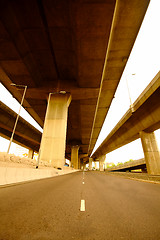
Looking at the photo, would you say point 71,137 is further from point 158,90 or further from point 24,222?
point 24,222

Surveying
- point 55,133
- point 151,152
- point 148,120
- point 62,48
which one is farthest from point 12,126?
point 151,152

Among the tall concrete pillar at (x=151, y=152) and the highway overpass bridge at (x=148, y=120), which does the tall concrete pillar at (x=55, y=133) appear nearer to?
the highway overpass bridge at (x=148, y=120)

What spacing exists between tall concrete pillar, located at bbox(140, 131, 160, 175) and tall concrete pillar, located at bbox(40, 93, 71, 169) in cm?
1579

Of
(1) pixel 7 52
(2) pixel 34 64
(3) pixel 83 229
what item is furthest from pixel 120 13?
(3) pixel 83 229

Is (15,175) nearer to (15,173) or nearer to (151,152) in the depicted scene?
(15,173)

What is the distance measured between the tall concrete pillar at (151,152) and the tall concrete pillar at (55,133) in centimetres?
1579

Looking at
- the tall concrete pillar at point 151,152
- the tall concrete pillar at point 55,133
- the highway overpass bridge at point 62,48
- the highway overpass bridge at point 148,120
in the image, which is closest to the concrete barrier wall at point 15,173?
the tall concrete pillar at point 55,133

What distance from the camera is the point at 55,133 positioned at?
1973 cm

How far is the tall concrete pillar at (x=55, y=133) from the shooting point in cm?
1872

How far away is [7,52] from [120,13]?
13.6 meters

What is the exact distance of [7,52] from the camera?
15711mm

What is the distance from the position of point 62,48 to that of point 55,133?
38.9ft

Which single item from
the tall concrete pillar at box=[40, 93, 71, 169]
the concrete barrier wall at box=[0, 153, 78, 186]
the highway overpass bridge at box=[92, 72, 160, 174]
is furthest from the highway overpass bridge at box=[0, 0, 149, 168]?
the concrete barrier wall at box=[0, 153, 78, 186]

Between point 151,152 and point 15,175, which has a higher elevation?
point 151,152
